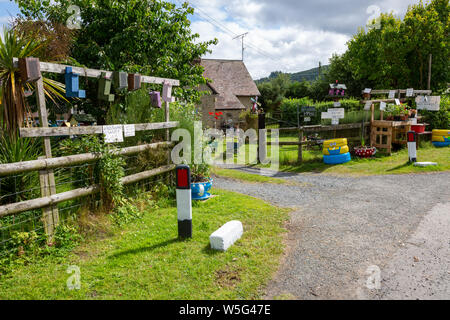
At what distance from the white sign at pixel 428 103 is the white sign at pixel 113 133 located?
48.8 ft

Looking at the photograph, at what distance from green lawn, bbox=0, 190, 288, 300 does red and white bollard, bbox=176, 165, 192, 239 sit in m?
0.18

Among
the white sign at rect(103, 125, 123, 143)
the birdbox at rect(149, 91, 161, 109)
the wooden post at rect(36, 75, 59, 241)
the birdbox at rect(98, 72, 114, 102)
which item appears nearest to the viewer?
the wooden post at rect(36, 75, 59, 241)

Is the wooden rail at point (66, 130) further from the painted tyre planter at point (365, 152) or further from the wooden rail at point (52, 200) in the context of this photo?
the painted tyre planter at point (365, 152)

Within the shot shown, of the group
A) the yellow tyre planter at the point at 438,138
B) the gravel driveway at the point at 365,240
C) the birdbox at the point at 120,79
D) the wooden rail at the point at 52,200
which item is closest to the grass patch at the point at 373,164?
the yellow tyre planter at the point at 438,138

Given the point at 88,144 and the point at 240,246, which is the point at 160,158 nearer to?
the point at 88,144

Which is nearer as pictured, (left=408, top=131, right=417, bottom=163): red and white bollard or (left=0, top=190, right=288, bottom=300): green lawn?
(left=0, top=190, right=288, bottom=300): green lawn

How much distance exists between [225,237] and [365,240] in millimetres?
2078

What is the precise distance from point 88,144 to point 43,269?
6.87 feet

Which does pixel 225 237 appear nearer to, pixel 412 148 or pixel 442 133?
pixel 412 148

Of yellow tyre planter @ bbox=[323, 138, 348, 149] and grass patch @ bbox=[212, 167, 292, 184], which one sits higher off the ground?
yellow tyre planter @ bbox=[323, 138, 348, 149]

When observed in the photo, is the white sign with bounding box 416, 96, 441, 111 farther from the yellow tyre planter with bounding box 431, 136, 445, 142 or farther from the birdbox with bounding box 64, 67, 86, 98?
the birdbox with bounding box 64, 67, 86, 98

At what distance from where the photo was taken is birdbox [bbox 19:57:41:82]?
13.9 feet

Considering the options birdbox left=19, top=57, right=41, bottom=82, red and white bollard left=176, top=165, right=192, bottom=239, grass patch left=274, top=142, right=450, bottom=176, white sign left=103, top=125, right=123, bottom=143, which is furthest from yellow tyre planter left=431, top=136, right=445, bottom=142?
birdbox left=19, top=57, right=41, bottom=82
